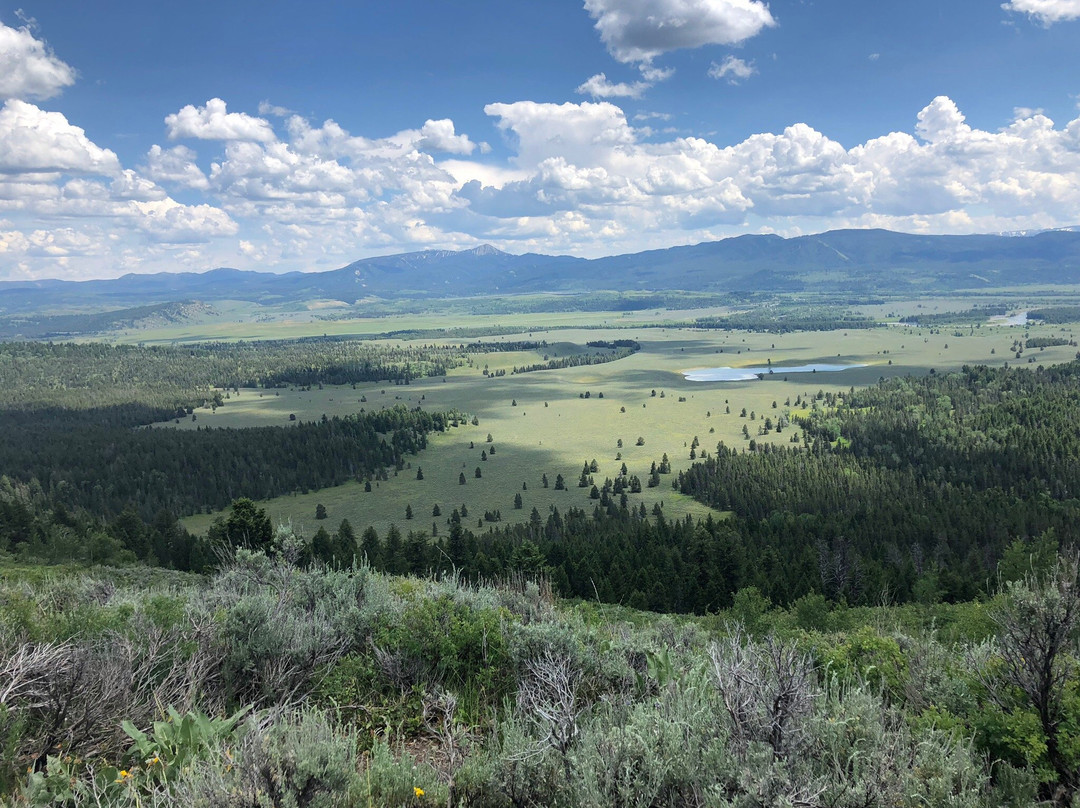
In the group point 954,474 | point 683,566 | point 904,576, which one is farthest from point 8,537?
point 954,474

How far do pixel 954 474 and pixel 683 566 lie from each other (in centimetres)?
7772

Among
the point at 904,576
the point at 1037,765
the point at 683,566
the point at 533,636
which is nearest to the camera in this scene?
the point at 1037,765

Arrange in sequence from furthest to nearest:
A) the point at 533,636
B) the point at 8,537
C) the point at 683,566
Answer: the point at 8,537 → the point at 683,566 → the point at 533,636

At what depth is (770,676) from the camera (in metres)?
10.8

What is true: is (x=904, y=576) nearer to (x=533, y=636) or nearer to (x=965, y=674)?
(x=965, y=674)

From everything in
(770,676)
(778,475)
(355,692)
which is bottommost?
(778,475)

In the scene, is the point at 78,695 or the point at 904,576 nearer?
the point at 78,695

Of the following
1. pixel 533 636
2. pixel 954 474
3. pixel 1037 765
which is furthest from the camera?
pixel 954 474

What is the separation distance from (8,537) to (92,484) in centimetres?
6080

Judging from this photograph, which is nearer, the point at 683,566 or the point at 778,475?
the point at 683,566

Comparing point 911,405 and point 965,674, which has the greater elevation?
point 965,674

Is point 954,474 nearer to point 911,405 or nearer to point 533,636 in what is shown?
point 911,405

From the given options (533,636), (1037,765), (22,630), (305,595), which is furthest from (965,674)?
(22,630)

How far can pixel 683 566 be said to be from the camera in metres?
62.7
